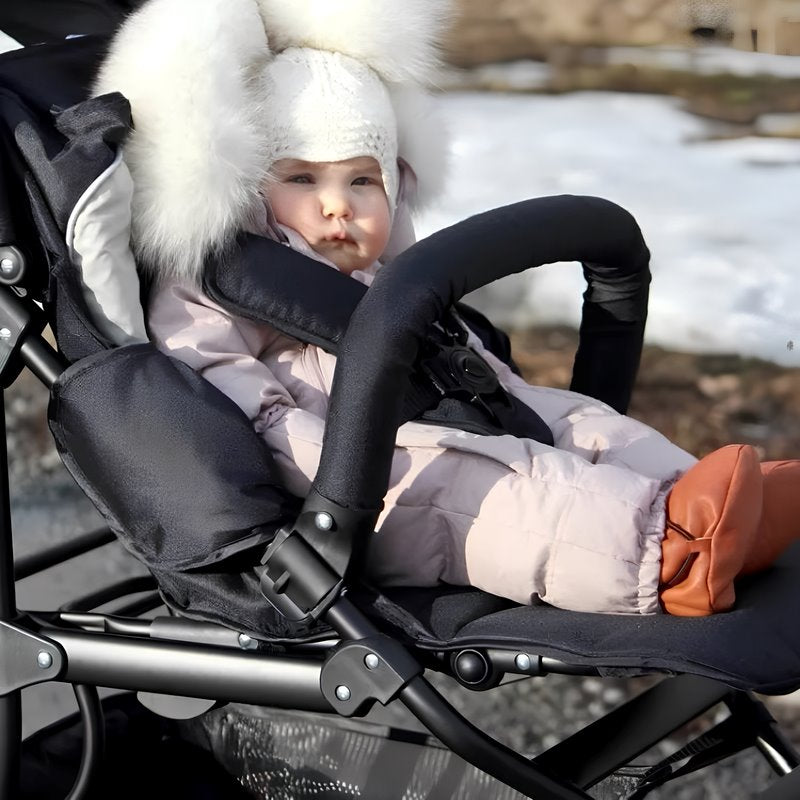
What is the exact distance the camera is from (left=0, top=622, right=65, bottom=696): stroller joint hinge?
1208 mm

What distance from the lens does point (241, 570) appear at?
114 cm

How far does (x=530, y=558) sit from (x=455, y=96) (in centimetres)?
278

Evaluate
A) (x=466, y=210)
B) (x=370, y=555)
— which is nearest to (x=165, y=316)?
(x=370, y=555)

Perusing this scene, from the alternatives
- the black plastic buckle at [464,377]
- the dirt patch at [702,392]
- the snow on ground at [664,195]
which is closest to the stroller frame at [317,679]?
the black plastic buckle at [464,377]

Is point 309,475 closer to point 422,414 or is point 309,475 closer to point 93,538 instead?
point 422,414

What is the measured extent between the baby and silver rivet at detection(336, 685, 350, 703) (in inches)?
6.5

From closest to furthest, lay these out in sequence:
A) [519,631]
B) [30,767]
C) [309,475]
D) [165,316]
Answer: [519,631] → [309,475] → [165,316] → [30,767]

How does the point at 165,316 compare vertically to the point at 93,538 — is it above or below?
above

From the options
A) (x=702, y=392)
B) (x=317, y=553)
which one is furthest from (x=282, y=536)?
(x=702, y=392)

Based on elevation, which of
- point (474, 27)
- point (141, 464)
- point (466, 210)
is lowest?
point (466, 210)

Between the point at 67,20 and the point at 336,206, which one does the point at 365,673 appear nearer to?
the point at 336,206

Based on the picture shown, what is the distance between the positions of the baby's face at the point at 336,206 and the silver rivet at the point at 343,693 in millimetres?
592

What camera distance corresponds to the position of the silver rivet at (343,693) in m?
1.07

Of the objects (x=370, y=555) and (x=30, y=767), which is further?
(x=30, y=767)
